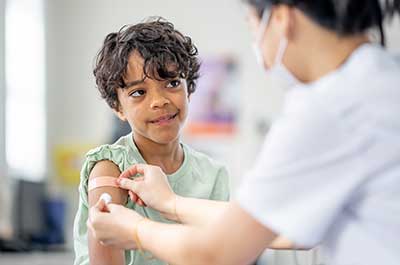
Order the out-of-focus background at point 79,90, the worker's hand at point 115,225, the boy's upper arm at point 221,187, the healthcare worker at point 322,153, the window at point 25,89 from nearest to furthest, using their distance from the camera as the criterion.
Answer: the healthcare worker at point 322,153, the worker's hand at point 115,225, the boy's upper arm at point 221,187, the window at point 25,89, the out-of-focus background at point 79,90

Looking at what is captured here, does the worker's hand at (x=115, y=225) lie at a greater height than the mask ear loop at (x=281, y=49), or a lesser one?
lesser

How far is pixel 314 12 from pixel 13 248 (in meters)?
3.24

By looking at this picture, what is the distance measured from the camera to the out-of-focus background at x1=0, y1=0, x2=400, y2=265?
4.73 m

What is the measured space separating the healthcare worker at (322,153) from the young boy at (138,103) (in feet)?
0.60

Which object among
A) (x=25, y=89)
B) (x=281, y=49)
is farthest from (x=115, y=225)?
(x=25, y=89)

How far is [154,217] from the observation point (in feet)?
3.56

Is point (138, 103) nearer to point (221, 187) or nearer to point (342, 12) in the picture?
point (221, 187)

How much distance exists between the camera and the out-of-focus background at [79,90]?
473 centimetres

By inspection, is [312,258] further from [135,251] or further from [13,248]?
[13,248]

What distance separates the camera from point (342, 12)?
81 cm

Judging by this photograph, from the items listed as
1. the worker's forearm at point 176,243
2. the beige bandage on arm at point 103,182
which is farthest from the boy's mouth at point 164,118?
the worker's forearm at point 176,243

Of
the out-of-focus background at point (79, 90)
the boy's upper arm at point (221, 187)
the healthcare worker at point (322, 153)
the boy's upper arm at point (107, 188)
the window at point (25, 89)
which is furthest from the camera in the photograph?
the out-of-focus background at point (79, 90)

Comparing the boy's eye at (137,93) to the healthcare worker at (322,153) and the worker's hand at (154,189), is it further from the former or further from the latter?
the healthcare worker at (322,153)

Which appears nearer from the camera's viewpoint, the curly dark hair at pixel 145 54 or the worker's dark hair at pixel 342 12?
the worker's dark hair at pixel 342 12
